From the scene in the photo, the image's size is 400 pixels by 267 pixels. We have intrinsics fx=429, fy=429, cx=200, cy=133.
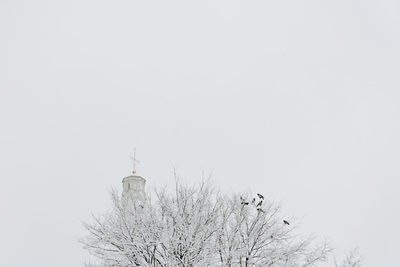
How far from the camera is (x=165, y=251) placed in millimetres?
12250

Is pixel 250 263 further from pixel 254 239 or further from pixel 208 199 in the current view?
pixel 208 199

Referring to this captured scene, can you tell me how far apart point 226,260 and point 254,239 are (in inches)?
52.0

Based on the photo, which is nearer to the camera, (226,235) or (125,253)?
(125,253)

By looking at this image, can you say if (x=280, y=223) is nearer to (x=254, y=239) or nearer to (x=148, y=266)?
(x=254, y=239)

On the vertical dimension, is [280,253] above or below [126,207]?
below

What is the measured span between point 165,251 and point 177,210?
4.66ft

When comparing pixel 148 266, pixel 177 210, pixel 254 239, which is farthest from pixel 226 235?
pixel 148 266

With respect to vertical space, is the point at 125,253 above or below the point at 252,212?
below

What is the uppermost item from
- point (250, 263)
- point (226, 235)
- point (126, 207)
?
point (126, 207)

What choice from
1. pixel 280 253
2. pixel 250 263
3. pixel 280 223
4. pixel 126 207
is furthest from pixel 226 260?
pixel 126 207

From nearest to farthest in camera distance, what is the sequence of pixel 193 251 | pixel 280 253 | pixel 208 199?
1. pixel 193 251
2. pixel 280 253
3. pixel 208 199

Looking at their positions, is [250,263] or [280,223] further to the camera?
[280,223]

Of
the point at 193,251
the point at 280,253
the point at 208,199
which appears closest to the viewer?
the point at 193,251

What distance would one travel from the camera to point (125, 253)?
40.2 ft
